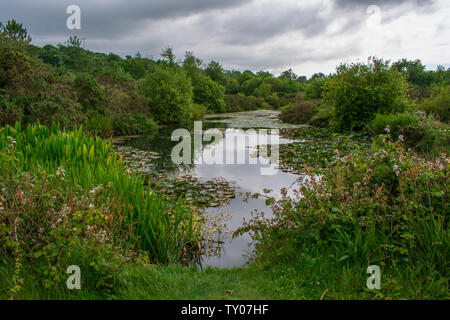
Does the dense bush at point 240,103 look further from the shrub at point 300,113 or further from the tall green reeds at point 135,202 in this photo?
the tall green reeds at point 135,202

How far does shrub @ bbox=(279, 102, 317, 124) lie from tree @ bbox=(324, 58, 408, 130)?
25.2 feet

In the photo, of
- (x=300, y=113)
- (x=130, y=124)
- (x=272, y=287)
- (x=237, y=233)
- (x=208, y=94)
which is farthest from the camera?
(x=208, y=94)

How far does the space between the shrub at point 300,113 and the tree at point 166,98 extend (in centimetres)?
942

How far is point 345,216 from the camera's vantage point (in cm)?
296

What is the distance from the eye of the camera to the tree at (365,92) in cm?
1642

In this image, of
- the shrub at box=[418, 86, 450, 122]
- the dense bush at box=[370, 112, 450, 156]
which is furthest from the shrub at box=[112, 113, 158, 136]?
the shrub at box=[418, 86, 450, 122]

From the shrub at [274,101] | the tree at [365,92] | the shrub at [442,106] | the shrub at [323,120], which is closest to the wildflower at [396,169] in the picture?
the tree at [365,92]

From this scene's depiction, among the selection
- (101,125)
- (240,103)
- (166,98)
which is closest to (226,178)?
(101,125)

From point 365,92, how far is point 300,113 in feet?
31.7

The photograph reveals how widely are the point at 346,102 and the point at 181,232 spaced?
620 inches

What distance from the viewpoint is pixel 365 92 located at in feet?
55.4

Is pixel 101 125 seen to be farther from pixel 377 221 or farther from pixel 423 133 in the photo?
pixel 377 221

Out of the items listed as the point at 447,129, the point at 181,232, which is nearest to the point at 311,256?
the point at 181,232
